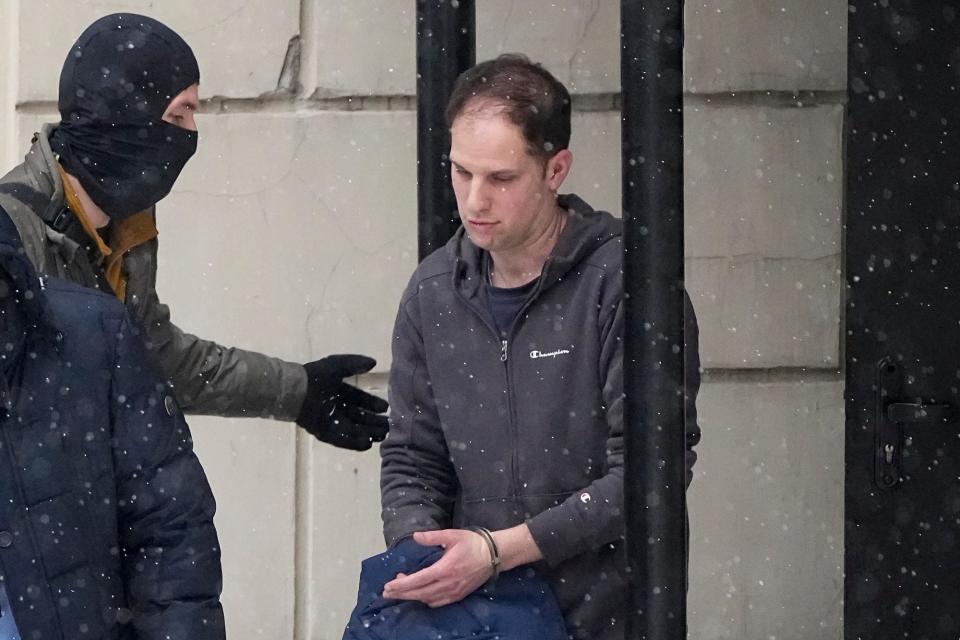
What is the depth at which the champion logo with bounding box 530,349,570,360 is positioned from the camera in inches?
117

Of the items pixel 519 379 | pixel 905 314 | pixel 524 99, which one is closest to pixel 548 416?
pixel 519 379

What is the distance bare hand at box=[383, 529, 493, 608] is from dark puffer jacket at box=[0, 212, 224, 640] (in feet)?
1.14

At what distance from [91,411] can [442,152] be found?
132 cm

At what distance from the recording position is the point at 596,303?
297 centimetres

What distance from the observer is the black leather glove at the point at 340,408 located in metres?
3.99

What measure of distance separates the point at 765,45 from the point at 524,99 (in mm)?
2018

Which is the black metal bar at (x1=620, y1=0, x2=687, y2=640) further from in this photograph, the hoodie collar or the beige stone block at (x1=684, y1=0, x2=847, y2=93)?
the beige stone block at (x1=684, y1=0, x2=847, y2=93)

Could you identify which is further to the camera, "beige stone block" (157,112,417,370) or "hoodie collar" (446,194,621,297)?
"beige stone block" (157,112,417,370)

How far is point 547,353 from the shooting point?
2.97 m

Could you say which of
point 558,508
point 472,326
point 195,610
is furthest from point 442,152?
point 195,610

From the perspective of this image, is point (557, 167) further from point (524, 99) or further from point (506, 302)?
point (506, 302)

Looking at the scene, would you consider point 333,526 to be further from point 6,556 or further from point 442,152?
point 6,556

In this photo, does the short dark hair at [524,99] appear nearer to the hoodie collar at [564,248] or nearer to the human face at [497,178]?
the human face at [497,178]

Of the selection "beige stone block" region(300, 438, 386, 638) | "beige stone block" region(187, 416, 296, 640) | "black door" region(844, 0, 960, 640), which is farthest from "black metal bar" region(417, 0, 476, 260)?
"beige stone block" region(187, 416, 296, 640)
